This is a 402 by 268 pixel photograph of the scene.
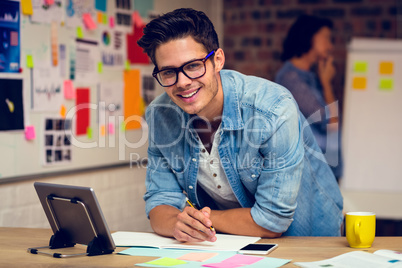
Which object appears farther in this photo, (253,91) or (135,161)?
(135,161)

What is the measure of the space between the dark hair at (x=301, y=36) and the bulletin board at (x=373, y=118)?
50 centimetres

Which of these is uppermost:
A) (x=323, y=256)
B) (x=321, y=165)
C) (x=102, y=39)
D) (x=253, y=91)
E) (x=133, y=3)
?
(x=133, y=3)

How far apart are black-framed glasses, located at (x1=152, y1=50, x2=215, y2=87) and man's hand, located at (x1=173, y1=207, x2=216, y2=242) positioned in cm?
40

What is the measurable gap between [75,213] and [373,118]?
3.04 m

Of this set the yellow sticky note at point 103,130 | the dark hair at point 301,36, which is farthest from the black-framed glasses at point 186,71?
the dark hair at point 301,36

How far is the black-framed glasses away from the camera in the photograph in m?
1.70

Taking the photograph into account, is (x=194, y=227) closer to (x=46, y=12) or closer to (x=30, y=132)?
(x=30, y=132)

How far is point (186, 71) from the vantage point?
1.72 meters

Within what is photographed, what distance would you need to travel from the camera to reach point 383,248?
154cm

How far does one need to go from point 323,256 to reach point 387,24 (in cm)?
340

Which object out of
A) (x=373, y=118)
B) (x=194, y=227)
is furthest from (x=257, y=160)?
(x=373, y=118)

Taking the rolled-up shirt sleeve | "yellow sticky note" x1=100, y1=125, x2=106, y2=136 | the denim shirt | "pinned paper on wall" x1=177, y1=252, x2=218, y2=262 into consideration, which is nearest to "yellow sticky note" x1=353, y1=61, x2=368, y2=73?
"yellow sticky note" x1=100, y1=125, x2=106, y2=136

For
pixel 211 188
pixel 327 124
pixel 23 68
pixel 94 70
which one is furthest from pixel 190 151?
pixel 327 124

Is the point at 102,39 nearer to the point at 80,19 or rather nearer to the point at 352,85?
the point at 80,19
